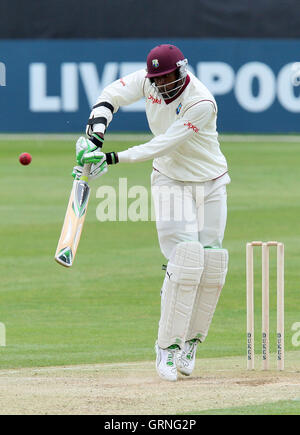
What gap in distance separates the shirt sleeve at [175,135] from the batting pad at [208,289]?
685 millimetres

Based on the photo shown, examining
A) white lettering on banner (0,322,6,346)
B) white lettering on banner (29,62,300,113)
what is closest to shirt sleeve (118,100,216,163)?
white lettering on banner (0,322,6,346)

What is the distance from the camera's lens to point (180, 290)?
20.8 ft

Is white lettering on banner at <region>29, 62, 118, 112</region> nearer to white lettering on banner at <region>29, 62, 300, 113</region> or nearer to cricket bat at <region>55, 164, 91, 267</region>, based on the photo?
white lettering on banner at <region>29, 62, 300, 113</region>

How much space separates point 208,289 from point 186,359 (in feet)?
1.45

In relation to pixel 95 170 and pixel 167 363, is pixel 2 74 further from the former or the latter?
pixel 167 363

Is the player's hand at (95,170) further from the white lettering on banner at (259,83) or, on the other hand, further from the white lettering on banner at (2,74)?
the white lettering on banner at (259,83)

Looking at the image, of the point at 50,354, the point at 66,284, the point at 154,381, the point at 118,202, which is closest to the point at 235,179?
the point at 118,202

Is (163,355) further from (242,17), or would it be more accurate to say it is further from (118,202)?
(242,17)

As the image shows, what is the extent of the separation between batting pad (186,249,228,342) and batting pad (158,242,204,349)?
12 centimetres

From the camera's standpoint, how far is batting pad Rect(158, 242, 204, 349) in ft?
20.6

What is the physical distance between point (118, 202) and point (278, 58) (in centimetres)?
766

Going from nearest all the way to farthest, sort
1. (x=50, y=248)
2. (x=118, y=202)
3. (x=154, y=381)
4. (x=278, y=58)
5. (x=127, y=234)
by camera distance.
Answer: (x=154, y=381), (x=50, y=248), (x=127, y=234), (x=118, y=202), (x=278, y=58)

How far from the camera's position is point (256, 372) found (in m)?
6.47

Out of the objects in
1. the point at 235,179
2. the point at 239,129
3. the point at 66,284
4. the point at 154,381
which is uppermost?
the point at 239,129
